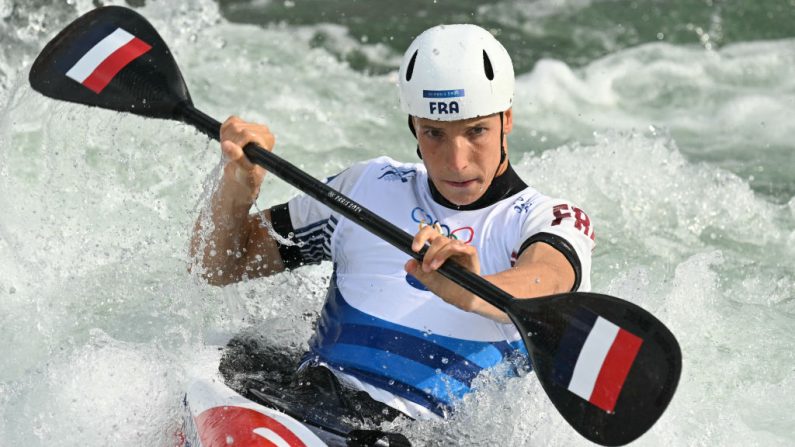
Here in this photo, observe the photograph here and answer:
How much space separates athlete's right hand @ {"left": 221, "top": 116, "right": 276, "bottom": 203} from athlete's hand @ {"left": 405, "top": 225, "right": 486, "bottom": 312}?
57 cm

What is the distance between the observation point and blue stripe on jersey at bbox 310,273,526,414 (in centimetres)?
300

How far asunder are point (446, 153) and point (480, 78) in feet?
0.68

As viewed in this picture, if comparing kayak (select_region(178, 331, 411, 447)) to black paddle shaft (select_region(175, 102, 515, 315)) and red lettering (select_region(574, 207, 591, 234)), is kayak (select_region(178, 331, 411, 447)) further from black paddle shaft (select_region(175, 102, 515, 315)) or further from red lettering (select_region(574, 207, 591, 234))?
red lettering (select_region(574, 207, 591, 234))

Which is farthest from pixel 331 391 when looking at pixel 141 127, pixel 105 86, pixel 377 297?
pixel 141 127

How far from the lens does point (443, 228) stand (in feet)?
10.5

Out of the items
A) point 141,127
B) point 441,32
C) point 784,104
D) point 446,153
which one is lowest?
point 784,104

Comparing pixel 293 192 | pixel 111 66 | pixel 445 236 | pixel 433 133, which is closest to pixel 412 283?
pixel 445 236

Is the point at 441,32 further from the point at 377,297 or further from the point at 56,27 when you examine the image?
the point at 56,27

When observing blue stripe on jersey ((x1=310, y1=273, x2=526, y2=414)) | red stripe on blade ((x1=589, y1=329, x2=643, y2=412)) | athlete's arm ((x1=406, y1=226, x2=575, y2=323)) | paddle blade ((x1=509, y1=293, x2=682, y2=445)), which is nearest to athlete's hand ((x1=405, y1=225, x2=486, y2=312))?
athlete's arm ((x1=406, y1=226, x2=575, y2=323))

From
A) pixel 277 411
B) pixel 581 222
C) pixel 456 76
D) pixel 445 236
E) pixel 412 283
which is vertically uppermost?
pixel 456 76

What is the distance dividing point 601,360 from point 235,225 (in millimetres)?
1127

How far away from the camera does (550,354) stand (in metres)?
2.85

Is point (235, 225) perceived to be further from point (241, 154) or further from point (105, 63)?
point (105, 63)

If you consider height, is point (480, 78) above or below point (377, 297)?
above
